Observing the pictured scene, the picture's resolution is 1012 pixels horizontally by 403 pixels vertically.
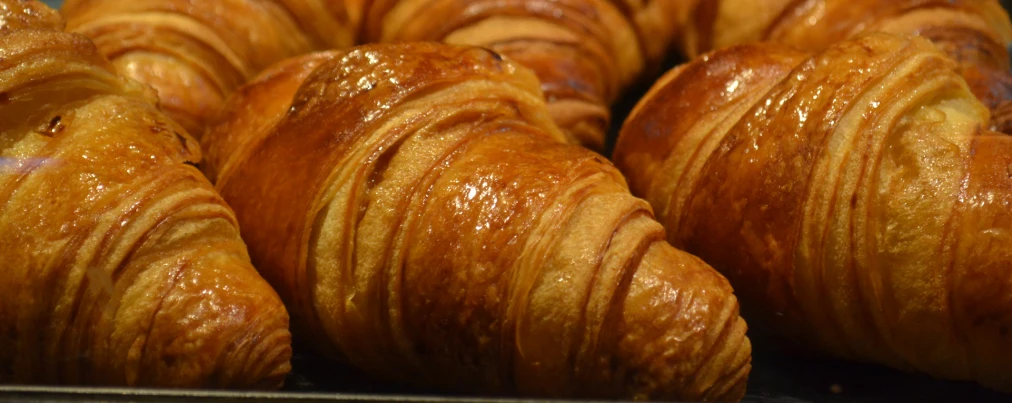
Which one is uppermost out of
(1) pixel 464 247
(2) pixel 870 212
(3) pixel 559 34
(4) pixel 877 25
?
(4) pixel 877 25

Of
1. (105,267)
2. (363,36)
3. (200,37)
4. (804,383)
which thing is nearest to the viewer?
(105,267)

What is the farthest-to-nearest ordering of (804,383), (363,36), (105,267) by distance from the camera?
(363,36), (804,383), (105,267)

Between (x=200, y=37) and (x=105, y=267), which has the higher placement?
(x=200, y=37)

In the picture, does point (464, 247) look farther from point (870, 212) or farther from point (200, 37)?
point (200, 37)

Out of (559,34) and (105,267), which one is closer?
(105,267)

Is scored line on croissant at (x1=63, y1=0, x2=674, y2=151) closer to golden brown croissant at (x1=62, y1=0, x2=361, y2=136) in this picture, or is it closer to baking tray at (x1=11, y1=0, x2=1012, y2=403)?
golden brown croissant at (x1=62, y1=0, x2=361, y2=136)

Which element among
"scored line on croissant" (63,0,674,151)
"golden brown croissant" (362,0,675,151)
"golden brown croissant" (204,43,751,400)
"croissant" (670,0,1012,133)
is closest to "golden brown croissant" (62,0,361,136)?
"scored line on croissant" (63,0,674,151)

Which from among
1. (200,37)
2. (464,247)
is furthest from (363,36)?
(464,247)
